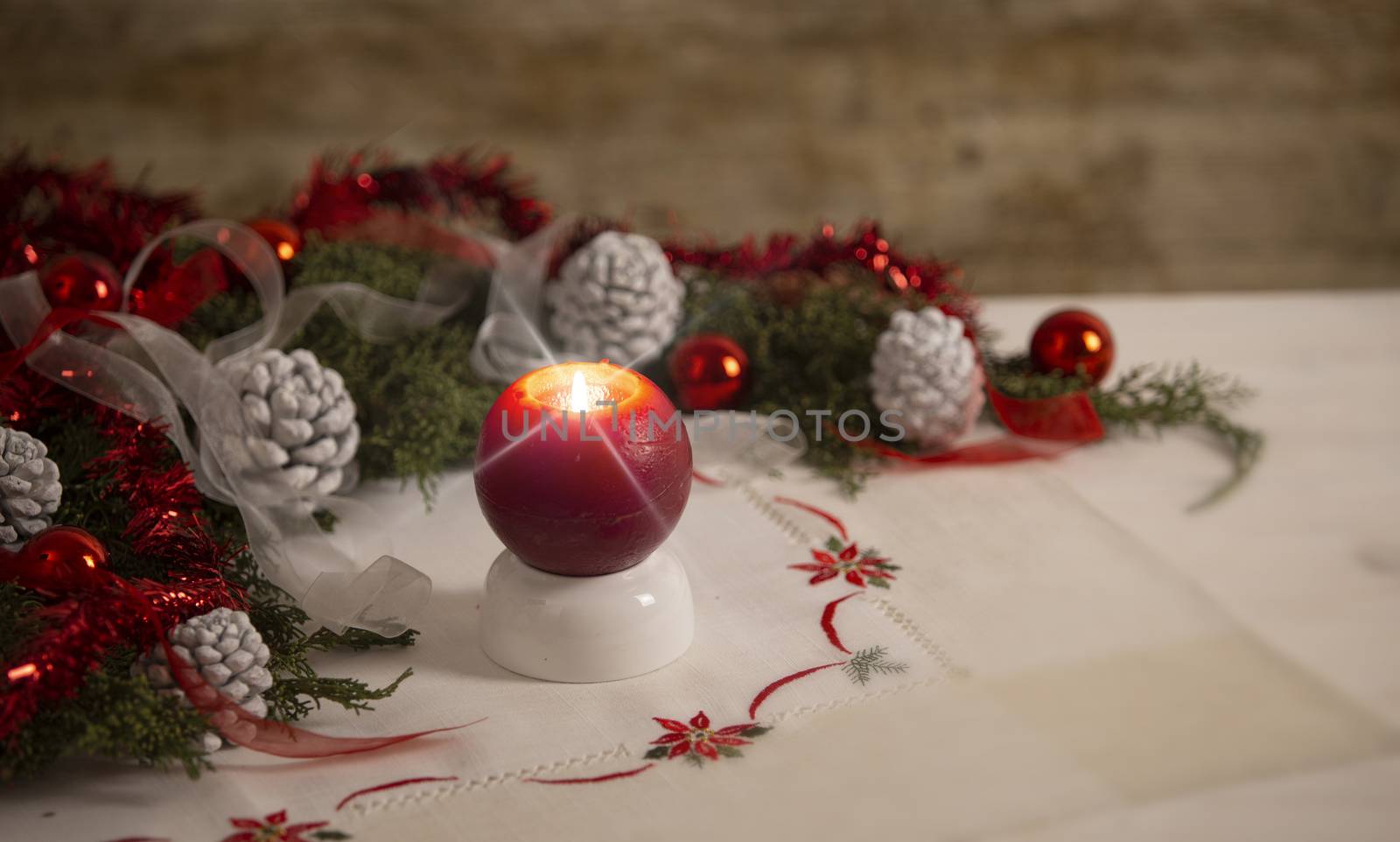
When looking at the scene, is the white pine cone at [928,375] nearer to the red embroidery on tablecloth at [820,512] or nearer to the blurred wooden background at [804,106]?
the red embroidery on tablecloth at [820,512]

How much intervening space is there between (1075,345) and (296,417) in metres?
0.68

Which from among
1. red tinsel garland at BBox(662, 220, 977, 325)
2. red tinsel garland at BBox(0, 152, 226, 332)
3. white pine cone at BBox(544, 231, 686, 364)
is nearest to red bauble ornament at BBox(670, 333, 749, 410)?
white pine cone at BBox(544, 231, 686, 364)

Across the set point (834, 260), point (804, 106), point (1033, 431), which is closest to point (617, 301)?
point (834, 260)

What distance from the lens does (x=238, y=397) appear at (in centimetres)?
91

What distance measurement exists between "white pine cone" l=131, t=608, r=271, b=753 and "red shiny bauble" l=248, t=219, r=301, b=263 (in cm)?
55

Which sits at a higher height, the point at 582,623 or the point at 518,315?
the point at 518,315

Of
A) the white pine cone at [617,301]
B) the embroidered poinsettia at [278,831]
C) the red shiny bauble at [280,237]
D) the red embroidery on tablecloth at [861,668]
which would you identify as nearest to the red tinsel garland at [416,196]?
the red shiny bauble at [280,237]

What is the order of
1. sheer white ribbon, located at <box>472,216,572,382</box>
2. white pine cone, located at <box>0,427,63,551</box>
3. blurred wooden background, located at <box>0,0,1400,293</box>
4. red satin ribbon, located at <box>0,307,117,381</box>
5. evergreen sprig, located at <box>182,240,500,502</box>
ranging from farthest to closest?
blurred wooden background, located at <box>0,0,1400,293</box> → sheer white ribbon, located at <box>472,216,572,382</box> → evergreen sprig, located at <box>182,240,500,502</box> → red satin ribbon, located at <box>0,307,117,381</box> → white pine cone, located at <box>0,427,63,551</box>

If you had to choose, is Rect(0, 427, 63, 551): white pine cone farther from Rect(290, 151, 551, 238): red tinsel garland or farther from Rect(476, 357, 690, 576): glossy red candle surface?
Rect(290, 151, 551, 238): red tinsel garland

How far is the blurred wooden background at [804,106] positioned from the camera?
1837 mm

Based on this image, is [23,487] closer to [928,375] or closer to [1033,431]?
[928,375]

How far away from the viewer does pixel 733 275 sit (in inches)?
49.4

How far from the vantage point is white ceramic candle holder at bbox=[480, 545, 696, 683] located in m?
0.78

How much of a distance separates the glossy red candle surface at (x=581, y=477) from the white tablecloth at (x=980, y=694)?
9cm
